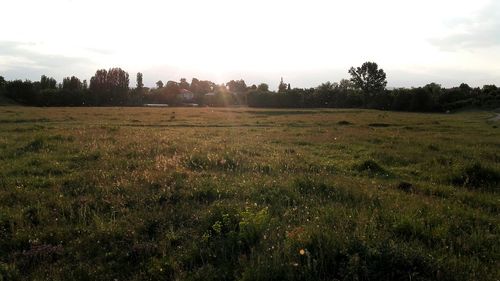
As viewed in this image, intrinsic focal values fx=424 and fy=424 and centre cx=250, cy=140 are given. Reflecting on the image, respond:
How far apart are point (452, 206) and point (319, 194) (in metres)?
2.85

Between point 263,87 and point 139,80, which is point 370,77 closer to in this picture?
point 263,87

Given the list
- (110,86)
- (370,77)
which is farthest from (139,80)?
(370,77)

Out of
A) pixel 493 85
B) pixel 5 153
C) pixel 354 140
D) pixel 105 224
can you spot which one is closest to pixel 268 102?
pixel 493 85

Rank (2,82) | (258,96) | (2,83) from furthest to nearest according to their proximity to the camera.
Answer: (258,96)
(2,82)
(2,83)

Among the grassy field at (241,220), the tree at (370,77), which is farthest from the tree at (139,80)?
the grassy field at (241,220)

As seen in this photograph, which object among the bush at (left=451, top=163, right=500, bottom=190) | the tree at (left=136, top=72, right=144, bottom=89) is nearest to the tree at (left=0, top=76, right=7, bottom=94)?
the tree at (left=136, top=72, right=144, bottom=89)

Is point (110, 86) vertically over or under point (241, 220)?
over

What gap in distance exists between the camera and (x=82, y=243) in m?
7.20

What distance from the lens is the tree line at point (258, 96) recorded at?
102m

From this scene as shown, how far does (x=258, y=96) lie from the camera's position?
399 ft

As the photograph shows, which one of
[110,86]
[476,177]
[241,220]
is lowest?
[476,177]

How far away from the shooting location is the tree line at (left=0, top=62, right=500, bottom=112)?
101562 millimetres

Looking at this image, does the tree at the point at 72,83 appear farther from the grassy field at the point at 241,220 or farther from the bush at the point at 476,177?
the bush at the point at 476,177

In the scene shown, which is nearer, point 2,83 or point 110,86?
point 2,83
